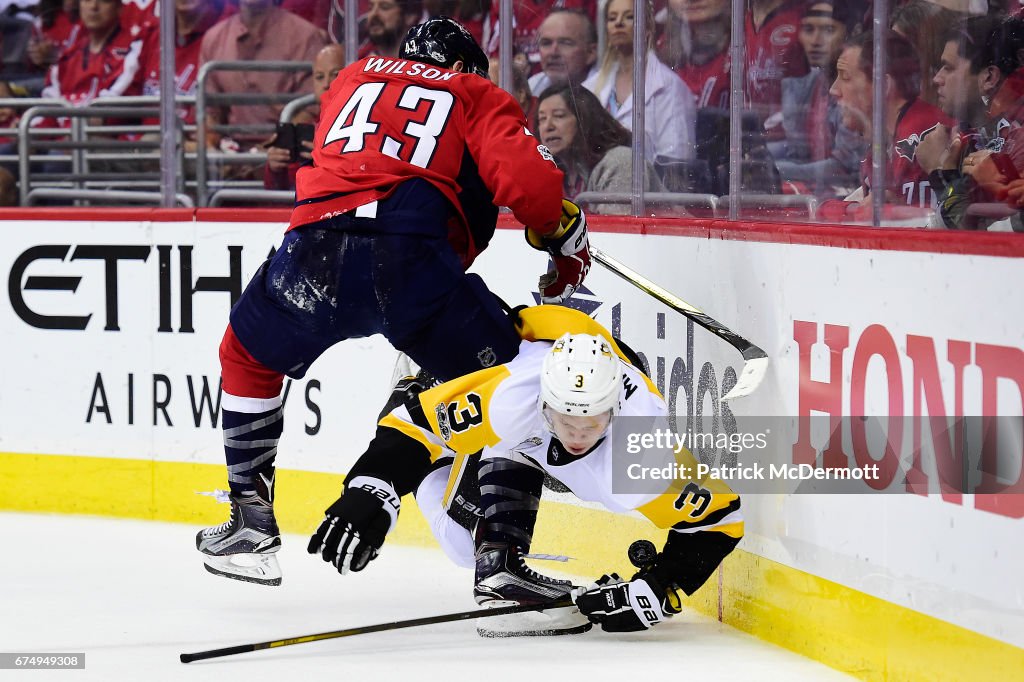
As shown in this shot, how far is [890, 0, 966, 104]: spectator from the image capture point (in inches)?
135

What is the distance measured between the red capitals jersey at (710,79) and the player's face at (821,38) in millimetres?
385

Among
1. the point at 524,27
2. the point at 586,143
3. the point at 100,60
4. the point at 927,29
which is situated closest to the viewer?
the point at 927,29

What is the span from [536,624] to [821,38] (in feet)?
5.22

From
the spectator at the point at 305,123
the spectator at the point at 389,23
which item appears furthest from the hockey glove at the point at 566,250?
the spectator at the point at 305,123

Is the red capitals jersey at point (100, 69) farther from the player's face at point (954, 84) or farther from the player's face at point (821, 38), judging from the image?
the player's face at point (954, 84)

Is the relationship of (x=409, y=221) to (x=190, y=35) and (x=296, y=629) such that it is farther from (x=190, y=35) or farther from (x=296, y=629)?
(x=190, y=35)

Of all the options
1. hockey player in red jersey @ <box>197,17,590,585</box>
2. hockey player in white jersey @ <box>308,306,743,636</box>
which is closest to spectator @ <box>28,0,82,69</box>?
hockey player in red jersey @ <box>197,17,590,585</box>

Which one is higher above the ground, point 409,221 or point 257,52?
point 257,52

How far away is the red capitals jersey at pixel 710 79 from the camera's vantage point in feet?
14.2

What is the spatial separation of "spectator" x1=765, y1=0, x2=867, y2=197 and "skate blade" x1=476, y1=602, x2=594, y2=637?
1202 mm

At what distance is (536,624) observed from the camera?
384 cm

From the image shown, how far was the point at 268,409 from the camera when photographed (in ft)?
13.4

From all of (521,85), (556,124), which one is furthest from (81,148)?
(556,124)

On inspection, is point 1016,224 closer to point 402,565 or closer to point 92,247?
point 402,565
